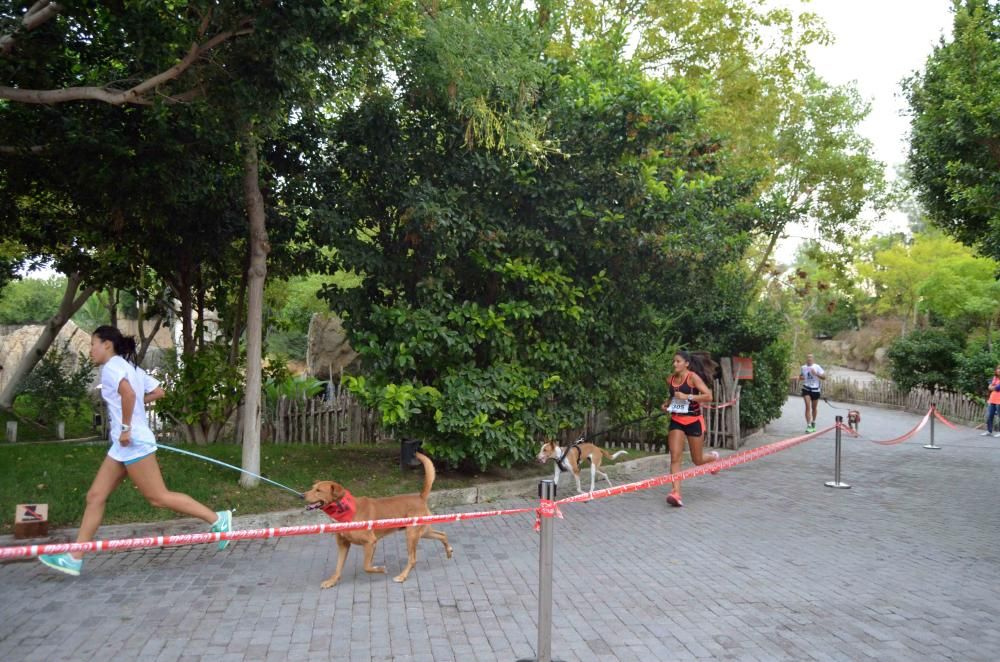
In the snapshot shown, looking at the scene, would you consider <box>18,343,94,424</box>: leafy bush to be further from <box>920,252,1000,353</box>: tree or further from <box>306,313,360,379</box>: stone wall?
<box>920,252,1000,353</box>: tree

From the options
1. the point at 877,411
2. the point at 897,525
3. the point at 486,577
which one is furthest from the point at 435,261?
the point at 877,411

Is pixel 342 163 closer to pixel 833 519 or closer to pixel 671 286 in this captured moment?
pixel 671 286

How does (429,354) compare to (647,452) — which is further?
(647,452)

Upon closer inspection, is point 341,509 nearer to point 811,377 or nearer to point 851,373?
point 811,377

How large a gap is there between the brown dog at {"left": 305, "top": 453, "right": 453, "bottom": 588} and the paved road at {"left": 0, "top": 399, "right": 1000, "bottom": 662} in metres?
0.19

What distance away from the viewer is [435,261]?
30.3ft

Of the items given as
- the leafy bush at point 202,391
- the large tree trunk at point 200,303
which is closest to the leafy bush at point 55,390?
the large tree trunk at point 200,303

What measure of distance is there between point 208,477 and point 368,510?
11.5 ft

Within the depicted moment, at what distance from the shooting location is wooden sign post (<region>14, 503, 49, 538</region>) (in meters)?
6.36

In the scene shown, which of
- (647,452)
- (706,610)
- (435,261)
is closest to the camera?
(706,610)

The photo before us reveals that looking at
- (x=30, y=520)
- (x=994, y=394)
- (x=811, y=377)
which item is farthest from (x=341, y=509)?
(x=994, y=394)

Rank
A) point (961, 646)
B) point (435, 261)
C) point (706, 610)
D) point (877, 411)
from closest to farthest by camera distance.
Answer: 1. point (961, 646)
2. point (706, 610)
3. point (435, 261)
4. point (877, 411)

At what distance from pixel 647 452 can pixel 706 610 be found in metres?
8.84

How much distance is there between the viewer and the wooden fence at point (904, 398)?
72.9ft
